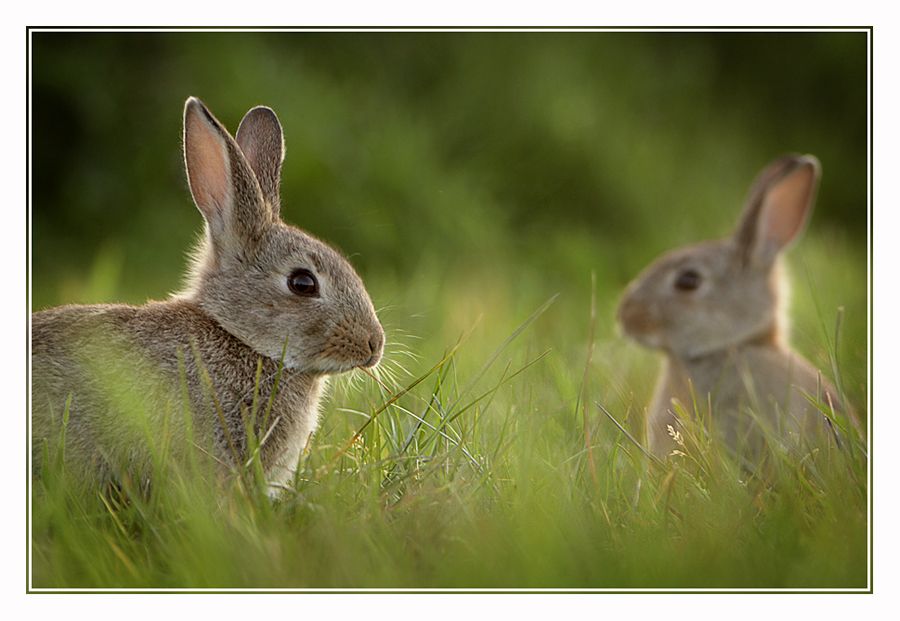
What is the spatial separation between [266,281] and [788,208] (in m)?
3.24

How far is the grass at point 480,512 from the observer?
2590 millimetres

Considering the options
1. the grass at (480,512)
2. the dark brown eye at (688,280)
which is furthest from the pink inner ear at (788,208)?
the grass at (480,512)

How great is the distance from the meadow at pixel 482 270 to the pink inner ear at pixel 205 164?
120 millimetres

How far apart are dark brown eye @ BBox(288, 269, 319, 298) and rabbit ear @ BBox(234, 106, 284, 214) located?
331 mm

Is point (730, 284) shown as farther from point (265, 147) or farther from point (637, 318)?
point (265, 147)

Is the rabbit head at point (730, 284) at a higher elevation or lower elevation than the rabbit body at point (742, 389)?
higher

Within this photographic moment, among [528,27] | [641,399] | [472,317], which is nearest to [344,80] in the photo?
[472,317]

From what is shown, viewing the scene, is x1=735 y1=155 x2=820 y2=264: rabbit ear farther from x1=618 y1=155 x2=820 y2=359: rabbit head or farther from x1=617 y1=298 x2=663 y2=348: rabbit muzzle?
x1=617 y1=298 x2=663 y2=348: rabbit muzzle

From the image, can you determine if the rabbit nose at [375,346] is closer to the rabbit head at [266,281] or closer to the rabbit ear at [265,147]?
the rabbit head at [266,281]

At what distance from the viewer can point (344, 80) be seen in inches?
306

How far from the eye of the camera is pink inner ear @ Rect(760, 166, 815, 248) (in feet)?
18.6

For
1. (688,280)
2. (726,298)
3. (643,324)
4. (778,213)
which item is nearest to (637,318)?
(643,324)

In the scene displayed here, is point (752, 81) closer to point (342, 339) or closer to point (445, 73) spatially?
point (445, 73)

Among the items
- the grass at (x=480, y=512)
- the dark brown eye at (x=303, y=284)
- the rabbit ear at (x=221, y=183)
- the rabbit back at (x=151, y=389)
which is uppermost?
the rabbit ear at (x=221, y=183)
